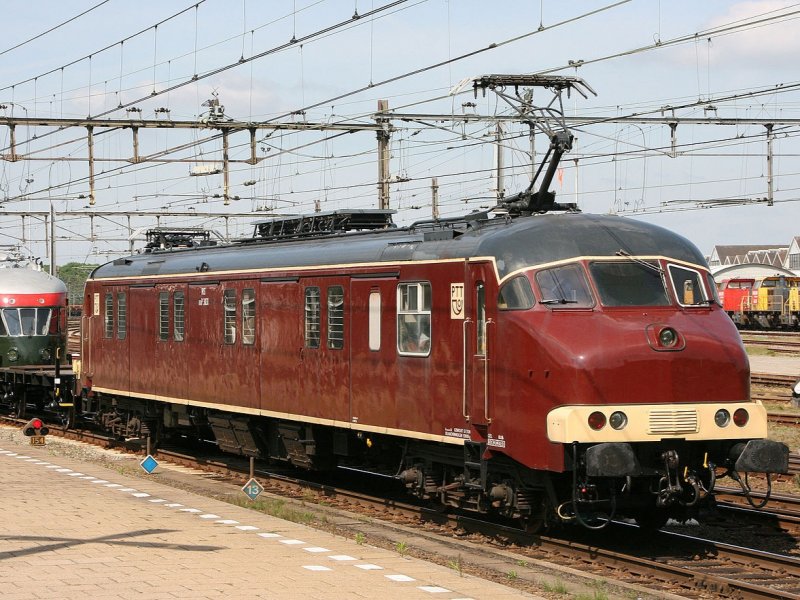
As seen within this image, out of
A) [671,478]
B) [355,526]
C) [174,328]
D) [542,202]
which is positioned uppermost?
[542,202]

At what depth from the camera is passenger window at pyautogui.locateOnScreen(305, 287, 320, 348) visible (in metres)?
17.3

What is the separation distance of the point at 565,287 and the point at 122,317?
1330 centimetres

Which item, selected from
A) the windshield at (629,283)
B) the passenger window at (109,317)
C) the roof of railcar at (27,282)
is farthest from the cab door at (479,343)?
the roof of railcar at (27,282)

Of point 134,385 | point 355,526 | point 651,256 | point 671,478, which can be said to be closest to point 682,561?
point 671,478

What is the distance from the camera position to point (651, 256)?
13500mm

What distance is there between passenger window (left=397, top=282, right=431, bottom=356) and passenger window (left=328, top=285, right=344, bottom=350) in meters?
1.52

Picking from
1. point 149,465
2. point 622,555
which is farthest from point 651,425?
point 149,465

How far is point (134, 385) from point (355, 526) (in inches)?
377

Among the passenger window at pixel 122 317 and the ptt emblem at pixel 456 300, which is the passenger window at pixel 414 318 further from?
the passenger window at pixel 122 317

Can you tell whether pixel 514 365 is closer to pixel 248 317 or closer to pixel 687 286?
pixel 687 286

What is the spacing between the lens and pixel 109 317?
81.9 ft

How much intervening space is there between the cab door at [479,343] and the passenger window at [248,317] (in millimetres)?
5979

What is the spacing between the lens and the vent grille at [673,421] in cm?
1254

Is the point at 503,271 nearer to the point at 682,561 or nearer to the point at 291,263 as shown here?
the point at 682,561
